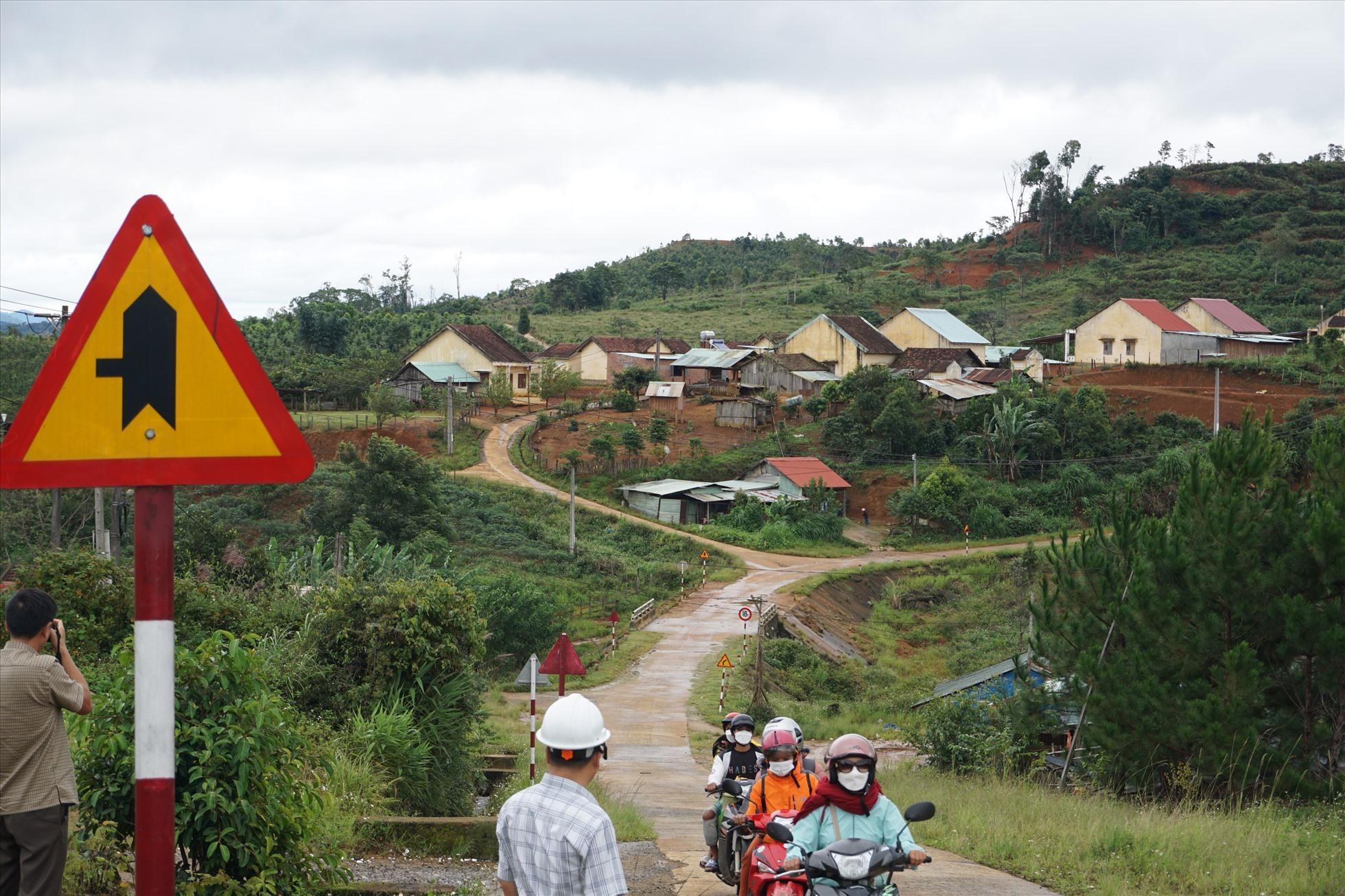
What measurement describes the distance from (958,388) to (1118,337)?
1214 centimetres

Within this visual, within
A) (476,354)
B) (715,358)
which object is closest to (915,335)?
(715,358)

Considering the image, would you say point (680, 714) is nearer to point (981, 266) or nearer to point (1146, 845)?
point (1146, 845)

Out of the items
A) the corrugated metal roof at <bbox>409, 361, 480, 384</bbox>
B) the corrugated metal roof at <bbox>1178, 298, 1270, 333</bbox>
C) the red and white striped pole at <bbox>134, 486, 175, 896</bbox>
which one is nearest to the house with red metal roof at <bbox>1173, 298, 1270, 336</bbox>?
the corrugated metal roof at <bbox>1178, 298, 1270, 333</bbox>

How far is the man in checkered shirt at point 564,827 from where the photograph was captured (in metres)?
3.65

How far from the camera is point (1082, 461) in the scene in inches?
1941

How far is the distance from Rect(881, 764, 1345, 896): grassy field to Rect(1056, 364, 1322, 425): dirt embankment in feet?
141

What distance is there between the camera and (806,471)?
48.6 metres

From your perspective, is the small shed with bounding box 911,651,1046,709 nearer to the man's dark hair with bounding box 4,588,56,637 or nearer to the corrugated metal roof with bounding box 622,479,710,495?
the man's dark hair with bounding box 4,588,56,637

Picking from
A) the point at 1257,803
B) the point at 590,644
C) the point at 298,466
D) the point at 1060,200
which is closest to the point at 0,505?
the point at 590,644

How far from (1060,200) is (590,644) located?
79501mm

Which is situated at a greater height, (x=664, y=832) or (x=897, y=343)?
(x=897, y=343)

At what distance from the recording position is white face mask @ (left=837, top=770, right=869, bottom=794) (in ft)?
17.8

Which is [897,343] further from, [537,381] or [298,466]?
[298,466]

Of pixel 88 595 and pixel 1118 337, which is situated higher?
pixel 1118 337
